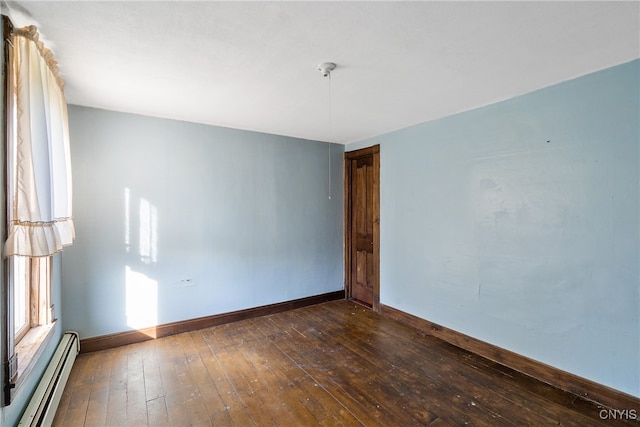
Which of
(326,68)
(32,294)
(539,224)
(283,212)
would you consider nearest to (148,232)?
(32,294)

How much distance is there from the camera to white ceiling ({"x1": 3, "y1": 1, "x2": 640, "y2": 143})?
1.53 metres

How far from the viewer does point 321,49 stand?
1896 millimetres

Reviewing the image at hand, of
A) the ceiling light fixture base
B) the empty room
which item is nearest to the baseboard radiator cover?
the empty room

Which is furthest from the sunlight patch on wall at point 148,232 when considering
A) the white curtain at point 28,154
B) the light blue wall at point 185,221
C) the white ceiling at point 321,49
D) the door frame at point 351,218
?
the door frame at point 351,218

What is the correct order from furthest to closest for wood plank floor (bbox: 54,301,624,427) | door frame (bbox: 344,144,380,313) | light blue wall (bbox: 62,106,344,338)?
door frame (bbox: 344,144,380,313) < light blue wall (bbox: 62,106,344,338) < wood plank floor (bbox: 54,301,624,427)

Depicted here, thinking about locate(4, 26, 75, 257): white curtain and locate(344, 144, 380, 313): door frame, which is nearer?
locate(4, 26, 75, 257): white curtain

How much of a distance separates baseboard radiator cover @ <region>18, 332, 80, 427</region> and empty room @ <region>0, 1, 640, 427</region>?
0.03 meters

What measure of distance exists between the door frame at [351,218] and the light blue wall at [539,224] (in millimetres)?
532

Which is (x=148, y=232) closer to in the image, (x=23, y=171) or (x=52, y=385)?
(x=52, y=385)

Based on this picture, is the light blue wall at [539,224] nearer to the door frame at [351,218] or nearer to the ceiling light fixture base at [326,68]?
the door frame at [351,218]

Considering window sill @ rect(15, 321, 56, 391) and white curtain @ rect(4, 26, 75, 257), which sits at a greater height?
white curtain @ rect(4, 26, 75, 257)

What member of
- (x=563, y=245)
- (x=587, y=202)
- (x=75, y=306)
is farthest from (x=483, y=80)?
(x=75, y=306)

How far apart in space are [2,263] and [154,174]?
1884mm

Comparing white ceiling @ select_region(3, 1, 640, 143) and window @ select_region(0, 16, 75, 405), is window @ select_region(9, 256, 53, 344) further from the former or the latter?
white ceiling @ select_region(3, 1, 640, 143)
